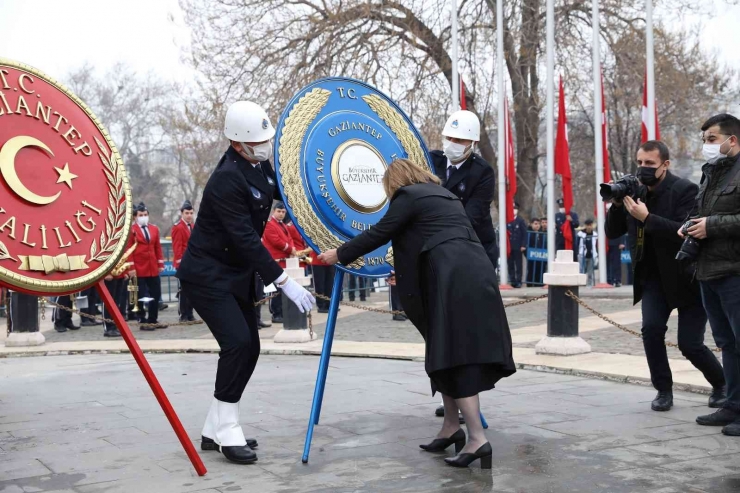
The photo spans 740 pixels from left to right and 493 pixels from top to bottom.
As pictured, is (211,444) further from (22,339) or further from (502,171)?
(502,171)

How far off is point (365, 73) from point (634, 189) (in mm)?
15549

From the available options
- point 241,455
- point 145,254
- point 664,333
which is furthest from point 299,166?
point 145,254

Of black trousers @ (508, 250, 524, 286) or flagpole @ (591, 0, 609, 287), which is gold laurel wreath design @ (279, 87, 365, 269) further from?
black trousers @ (508, 250, 524, 286)

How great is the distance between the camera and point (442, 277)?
199 inches

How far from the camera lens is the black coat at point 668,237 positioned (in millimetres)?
6348

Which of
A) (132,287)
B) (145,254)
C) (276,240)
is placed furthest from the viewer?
(132,287)

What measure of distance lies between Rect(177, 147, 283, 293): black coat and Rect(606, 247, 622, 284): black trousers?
15863mm

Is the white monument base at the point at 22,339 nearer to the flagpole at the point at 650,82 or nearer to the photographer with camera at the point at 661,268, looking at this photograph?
the photographer with camera at the point at 661,268

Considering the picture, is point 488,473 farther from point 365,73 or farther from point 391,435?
point 365,73

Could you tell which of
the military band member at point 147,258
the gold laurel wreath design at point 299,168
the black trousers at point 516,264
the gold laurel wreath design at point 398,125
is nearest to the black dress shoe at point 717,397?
the gold laurel wreath design at point 398,125

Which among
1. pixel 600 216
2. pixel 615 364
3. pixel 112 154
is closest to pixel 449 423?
pixel 112 154

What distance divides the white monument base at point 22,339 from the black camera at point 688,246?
9.22 m

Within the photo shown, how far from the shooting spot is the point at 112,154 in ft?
16.7

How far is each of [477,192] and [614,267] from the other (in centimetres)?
1493
